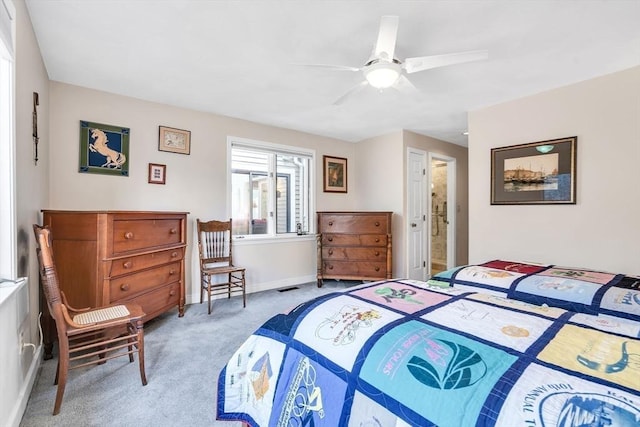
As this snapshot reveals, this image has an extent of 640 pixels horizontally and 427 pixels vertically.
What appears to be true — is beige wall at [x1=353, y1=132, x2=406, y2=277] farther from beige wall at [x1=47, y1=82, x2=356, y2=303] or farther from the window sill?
the window sill

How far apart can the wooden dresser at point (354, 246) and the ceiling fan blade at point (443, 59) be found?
2426 mm

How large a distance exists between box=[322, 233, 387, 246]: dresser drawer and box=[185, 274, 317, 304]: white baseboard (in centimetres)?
65

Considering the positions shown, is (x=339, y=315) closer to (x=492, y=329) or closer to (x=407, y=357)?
(x=407, y=357)

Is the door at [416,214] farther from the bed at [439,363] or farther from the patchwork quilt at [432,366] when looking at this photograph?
the patchwork quilt at [432,366]

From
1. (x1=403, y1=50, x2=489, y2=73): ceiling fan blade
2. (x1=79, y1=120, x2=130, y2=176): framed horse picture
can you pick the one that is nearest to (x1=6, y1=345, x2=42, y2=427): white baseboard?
(x1=79, y1=120, x2=130, y2=176): framed horse picture

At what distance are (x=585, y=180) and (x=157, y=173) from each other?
168 inches

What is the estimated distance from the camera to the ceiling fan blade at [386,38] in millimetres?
1611

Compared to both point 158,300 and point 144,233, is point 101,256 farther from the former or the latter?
point 158,300

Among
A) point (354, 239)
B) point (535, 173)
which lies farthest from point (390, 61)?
point (354, 239)

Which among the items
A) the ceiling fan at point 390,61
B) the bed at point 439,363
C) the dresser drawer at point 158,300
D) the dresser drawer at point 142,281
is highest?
the ceiling fan at point 390,61

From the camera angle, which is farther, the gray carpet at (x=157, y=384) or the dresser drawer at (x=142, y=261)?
the dresser drawer at (x=142, y=261)

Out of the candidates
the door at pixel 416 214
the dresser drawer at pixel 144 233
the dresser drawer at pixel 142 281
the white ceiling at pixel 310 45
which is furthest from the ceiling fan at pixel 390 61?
the door at pixel 416 214

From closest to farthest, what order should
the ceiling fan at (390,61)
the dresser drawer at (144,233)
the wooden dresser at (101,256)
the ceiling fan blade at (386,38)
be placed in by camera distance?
the ceiling fan blade at (386,38) → the ceiling fan at (390,61) → the wooden dresser at (101,256) → the dresser drawer at (144,233)

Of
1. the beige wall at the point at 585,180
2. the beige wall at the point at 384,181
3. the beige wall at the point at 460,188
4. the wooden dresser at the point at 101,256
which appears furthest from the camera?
the beige wall at the point at 460,188
